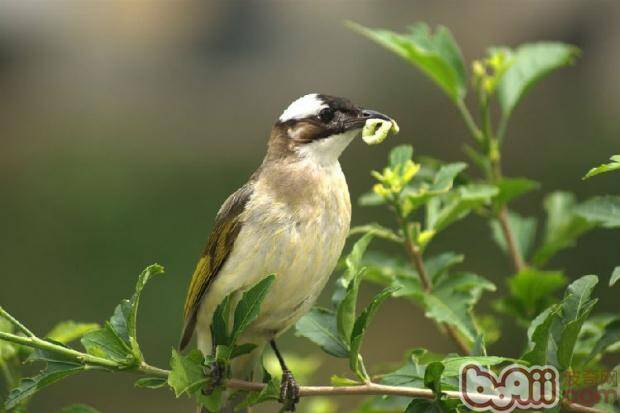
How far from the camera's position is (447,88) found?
2.37 m

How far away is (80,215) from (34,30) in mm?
4516

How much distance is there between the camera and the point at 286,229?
93.0 inches

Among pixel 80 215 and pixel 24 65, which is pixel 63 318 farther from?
pixel 24 65

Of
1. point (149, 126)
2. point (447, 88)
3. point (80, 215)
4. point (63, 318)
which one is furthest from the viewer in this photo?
point (149, 126)

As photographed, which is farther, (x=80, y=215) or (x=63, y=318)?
(x=80, y=215)

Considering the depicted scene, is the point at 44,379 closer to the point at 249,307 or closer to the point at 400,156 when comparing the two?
the point at 249,307

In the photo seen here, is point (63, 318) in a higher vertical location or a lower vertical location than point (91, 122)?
lower

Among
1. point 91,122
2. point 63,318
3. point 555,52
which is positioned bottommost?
point 63,318

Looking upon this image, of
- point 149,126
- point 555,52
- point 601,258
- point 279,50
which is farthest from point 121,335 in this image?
point 279,50

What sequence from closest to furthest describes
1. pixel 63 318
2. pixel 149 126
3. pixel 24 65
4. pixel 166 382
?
pixel 166 382, pixel 63 318, pixel 149 126, pixel 24 65

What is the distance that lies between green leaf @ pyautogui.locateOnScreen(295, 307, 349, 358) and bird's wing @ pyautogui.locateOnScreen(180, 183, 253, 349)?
476mm

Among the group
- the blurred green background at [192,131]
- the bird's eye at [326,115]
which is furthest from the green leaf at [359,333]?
the blurred green background at [192,131]

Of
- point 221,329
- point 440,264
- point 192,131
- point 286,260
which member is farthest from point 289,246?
point 192,131

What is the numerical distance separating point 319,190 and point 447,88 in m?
0.41
